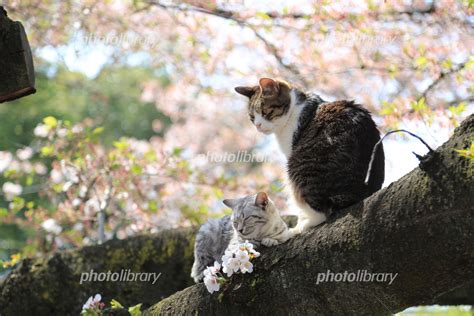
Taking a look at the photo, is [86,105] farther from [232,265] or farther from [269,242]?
[232,265]

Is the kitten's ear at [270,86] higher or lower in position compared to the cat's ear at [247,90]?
higher

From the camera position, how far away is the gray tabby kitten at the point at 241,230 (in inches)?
130

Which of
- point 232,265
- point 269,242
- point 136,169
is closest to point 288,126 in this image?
point 269,242

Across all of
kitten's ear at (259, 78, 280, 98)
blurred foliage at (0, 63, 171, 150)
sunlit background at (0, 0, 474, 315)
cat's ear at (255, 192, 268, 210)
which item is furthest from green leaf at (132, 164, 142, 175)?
blurred foliage at (0, 63, 171, 150)

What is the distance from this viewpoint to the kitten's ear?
371 centimetres

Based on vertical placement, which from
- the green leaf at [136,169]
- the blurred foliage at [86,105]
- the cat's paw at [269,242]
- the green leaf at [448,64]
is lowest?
the blurred foliage at [86,105]

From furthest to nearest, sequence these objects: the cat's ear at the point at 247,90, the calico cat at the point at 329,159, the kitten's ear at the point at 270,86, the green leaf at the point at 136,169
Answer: the green leaf at the point at 136,169 < the cat's ear at the point at 247,90 < the kitten's ear at the point at 270,86 < the calico cat at the point at 329,159

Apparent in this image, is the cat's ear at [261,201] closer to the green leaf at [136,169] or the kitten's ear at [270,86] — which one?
the kitten's ear at [270,86]

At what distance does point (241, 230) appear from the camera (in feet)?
11.0

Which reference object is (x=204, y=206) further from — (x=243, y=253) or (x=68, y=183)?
(x=243, y=253)

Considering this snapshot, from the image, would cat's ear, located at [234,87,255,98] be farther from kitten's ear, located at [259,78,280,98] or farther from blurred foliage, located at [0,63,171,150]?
blurred foliage, located at [0,63,171,150]

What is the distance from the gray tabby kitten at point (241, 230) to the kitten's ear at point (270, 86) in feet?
2.18

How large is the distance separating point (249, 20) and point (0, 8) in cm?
297

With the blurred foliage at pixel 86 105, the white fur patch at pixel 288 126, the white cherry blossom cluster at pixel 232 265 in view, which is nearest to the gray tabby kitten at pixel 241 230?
the white fur patch at pixel 288 126
